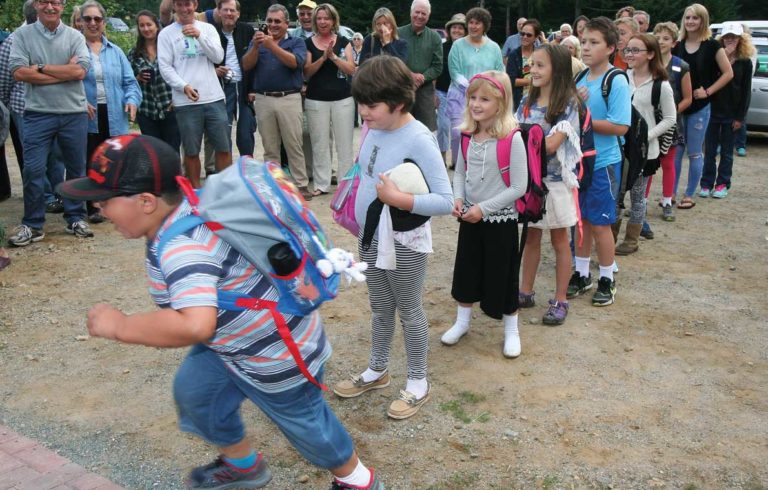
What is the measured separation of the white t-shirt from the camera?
704cm

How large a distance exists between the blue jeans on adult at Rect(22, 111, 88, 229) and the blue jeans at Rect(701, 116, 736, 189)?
682cm

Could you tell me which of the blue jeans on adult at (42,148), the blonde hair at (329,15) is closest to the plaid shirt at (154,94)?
the blue jeans on adult at (42,148)

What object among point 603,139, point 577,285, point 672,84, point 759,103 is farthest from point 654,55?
point 759,103

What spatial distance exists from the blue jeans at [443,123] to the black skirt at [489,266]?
17.3 ft

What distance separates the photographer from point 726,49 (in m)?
8.77

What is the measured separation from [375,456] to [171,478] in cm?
94

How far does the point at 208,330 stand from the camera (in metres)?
2.13

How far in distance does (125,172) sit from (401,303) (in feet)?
5.71

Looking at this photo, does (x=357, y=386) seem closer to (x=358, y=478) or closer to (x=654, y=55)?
(x=358, y=478)

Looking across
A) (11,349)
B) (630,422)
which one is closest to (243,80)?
(11,349)

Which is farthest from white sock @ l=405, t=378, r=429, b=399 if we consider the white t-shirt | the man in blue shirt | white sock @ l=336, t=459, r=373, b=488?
the man in blue shirt

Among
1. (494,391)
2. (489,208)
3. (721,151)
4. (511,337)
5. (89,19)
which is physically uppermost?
(89,19)

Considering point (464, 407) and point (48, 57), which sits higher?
point (48, 57)

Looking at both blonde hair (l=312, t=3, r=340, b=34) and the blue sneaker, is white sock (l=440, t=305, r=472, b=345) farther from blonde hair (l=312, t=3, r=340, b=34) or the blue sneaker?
Answer: blonde hair (l=312, t=3, r=340, b=34)
